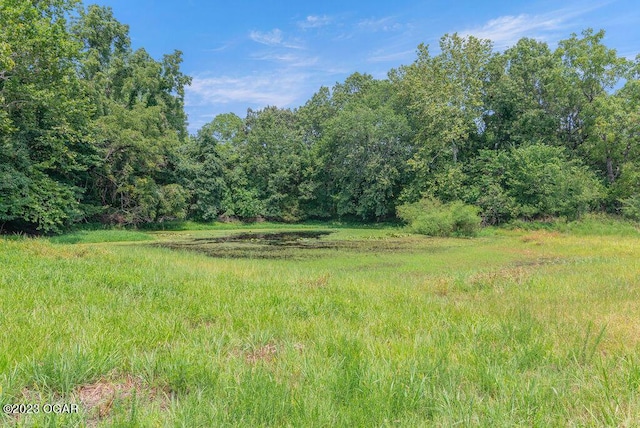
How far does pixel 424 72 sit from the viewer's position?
33.8 m

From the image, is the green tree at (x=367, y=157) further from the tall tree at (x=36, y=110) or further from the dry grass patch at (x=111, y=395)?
the dry grass patch at (x=111, y=395)

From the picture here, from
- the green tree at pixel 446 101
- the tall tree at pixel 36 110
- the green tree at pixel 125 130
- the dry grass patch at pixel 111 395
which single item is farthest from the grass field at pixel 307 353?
the green tree at pixel 446 101

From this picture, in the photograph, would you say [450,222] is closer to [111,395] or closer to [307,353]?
[307,353]

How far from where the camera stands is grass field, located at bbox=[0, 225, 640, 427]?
249 cm

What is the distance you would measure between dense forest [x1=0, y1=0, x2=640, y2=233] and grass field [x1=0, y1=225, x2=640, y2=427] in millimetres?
15809

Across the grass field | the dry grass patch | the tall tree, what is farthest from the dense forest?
the dry grass patch

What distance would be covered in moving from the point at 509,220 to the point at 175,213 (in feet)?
90.0

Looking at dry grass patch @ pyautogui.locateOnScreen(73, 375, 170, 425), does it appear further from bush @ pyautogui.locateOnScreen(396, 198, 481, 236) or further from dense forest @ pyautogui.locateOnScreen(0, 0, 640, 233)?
bush @ pyautogui.locateOnScreen(396, 198, 481, 236)

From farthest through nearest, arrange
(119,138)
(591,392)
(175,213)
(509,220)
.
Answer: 1. (175,213)
2. (509,220)
3. (119,138)
4. (591,392)

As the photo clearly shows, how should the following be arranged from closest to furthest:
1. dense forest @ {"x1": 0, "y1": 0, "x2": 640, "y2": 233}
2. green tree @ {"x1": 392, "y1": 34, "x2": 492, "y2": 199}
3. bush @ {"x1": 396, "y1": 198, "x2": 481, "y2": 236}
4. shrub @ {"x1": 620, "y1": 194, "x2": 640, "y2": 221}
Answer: dense forest @ {"x1": 0, "y1": 0, "x2": 640, "y2": 233}, shrub @ {"x1": 620, "y1": 194, "x2": 640, "y2": 221}, bush @ {"x1": 396, "y1": 198, "x2": 481, "y2": 236}, green tree @ {"x1": 392, "y1": 34, "x2": 492, "y2": 199}

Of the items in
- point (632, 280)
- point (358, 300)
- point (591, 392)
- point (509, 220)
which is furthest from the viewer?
point (509, 220)

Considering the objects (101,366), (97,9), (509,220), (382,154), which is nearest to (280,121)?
(382,154)

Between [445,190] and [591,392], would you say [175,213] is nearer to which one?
[445,190]

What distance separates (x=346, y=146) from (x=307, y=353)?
3411cm
